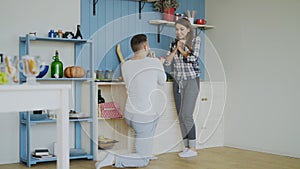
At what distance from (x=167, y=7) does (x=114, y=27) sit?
26.6 inches

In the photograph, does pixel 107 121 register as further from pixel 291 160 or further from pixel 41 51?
pixel 291 160

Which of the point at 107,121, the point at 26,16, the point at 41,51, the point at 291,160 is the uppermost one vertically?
the point at 26,16

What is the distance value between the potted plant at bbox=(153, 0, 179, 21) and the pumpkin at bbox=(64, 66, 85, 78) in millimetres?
1297

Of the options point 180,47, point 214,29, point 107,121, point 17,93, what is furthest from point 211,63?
point 17,93

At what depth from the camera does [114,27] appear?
16.0 feet

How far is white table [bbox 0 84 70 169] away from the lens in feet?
7.24

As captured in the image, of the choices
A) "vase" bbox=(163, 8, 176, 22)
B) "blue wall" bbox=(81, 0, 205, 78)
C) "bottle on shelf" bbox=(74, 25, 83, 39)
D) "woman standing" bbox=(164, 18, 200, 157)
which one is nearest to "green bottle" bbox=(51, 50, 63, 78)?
"bottle on shelf" bbox=(74, 25, 83, 39)

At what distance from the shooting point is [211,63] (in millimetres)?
5574

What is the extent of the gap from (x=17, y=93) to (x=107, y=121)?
2.53 metres

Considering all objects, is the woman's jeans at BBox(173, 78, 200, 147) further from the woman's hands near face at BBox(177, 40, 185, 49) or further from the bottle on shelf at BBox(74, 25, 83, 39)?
the bottle on shelf at BBox(74, 25, 83, 39)

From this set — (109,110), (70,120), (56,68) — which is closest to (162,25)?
(109,110)

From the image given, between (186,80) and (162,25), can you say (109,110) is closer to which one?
(186,80)

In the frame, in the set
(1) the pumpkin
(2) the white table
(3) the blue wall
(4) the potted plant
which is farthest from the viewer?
(4) the potted plant

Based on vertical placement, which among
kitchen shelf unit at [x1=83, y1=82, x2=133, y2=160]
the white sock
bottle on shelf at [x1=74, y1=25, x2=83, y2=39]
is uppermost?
bottle on shelf at [x1=74, y1=25, x2=83, y2=39]
